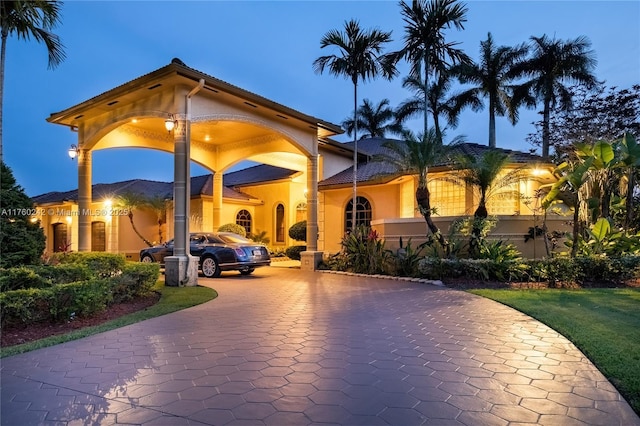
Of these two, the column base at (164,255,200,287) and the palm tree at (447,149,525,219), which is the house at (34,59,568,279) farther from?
the palm tree at (447,149,525,219)

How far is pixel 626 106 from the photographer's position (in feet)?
61.6

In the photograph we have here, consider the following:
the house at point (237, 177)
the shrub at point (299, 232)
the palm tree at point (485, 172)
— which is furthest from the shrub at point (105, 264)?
the shrub at point (299, 232)

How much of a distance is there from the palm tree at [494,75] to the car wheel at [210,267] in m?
25.6

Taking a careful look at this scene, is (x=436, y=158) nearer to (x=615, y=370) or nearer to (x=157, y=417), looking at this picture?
(x=615, y=370)

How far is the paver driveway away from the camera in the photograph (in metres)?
3.53

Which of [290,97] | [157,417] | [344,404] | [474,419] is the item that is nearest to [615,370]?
[474,419]

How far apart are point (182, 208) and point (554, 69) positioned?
2987 centimetres

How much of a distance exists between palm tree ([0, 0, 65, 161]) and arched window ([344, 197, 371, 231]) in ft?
44.9

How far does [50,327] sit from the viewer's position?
6.70 m

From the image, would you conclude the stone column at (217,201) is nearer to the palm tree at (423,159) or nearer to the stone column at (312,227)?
the stone column at (312,227)

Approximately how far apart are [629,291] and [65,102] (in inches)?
5475

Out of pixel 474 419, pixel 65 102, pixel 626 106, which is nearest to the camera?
pixel 474 419

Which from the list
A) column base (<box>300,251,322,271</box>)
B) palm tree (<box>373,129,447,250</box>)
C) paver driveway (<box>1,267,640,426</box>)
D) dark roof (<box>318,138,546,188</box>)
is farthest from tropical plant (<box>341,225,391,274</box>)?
paver driveway (<box>1,267,640,426</box>)

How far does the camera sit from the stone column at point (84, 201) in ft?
50.1
